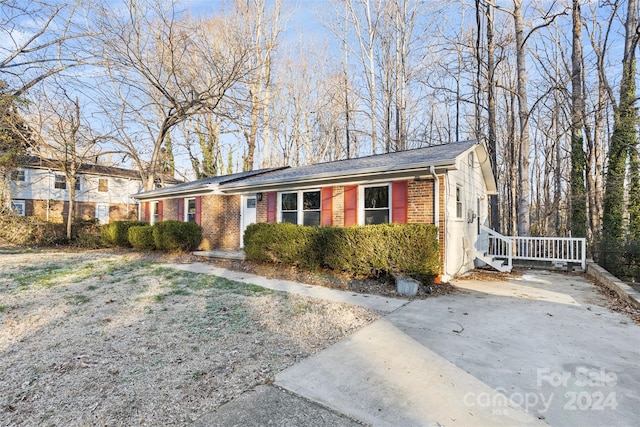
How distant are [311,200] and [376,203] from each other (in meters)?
2.34

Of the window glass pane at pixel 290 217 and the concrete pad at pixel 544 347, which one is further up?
the window glass pane at pixel 290 217

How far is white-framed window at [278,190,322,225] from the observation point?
389 inches

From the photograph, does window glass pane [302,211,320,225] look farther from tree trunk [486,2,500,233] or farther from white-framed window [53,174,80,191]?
white-framed window [53,174,80,191]

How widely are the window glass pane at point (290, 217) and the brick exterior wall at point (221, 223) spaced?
2517mm

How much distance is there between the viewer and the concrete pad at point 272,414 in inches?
85.2

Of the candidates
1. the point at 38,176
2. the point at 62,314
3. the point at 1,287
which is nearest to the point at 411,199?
the point at 62,314

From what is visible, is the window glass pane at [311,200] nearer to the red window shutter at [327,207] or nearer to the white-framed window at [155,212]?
the red window shutter at [327,207]

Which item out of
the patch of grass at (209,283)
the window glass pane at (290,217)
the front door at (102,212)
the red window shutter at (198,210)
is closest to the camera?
the patch of grass at (209,283)

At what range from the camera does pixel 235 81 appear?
13.8 m

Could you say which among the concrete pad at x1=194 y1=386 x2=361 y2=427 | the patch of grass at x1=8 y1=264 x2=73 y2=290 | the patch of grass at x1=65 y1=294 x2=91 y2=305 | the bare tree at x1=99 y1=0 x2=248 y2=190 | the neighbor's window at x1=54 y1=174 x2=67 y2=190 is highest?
the bare tree at x1=99 y1=0 x2=248 y2=190

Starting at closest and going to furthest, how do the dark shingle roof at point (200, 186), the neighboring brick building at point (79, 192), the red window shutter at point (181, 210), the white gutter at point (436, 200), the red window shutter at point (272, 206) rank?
the white gutter at point (436, 200)
the red window shutter at point (272, 206)
the dark shingle roof at point (200, 186)
the red window shutter at point (181, 210)
the neighboring brick building at point (79, 192)

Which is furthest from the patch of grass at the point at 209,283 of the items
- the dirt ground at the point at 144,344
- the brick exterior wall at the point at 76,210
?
the brick exterior wall at the point at 76,210

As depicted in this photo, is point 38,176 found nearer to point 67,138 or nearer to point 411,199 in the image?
point 67,138

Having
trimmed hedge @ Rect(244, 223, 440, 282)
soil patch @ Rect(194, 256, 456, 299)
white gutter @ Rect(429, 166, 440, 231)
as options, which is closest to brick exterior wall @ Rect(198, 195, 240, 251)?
soil patch @ Rect(194, 256, 456, 299)
